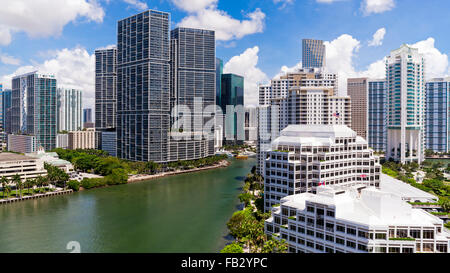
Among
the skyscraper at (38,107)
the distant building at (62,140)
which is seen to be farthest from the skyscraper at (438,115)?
the distant building at (62,140)

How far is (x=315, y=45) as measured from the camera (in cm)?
4750

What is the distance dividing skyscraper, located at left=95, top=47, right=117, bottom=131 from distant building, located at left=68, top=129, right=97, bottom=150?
1486mm

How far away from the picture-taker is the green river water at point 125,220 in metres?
10.2

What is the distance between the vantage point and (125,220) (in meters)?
13.1

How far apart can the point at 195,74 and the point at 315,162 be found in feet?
80.0

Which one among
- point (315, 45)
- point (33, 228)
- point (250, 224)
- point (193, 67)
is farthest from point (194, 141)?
point (315, 45)

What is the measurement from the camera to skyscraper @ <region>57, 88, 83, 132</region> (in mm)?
44528

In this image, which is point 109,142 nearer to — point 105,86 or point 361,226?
point 105,86

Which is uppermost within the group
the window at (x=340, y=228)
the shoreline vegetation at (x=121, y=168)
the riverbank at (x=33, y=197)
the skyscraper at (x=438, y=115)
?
the skyscraper at (x=438, y=115)

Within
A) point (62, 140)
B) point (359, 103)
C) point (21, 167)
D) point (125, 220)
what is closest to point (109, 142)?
point (62, 140)

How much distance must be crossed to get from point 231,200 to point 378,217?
1069 centimetres

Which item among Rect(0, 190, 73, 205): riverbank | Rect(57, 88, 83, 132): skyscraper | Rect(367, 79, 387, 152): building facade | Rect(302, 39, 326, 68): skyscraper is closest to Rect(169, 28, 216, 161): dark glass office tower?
Rect(0, 190, 73, 205): riverbank

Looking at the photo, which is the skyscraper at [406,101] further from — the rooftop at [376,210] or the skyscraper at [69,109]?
the skyscraper at [69,109]

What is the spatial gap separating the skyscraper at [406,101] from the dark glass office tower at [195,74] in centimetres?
1759
